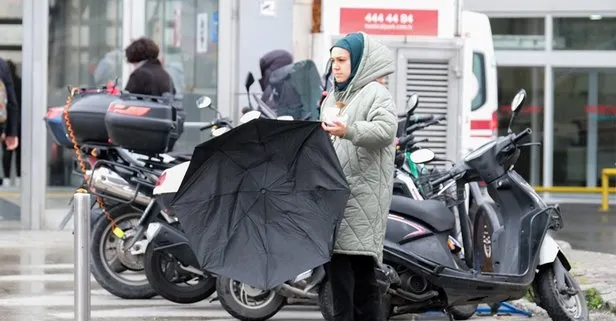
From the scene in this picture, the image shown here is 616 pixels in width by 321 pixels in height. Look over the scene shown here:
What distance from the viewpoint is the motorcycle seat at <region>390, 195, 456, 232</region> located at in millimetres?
8398

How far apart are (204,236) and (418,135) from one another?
7.73 metres

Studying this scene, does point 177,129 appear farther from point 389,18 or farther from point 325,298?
point 389,18

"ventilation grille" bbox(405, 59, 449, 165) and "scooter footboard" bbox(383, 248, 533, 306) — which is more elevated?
"ventilation grille" bbox(405, 59, 449, 165)

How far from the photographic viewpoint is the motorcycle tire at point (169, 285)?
9.22 metres

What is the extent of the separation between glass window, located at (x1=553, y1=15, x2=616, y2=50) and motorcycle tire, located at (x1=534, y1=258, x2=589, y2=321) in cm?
1450

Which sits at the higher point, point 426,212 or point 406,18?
point 406,18

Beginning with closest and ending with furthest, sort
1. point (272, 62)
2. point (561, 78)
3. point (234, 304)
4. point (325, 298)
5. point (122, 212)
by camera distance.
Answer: point (325, 298) → point (234, 304) → point (122, 212) → point (272, 62) → point (561, 78)

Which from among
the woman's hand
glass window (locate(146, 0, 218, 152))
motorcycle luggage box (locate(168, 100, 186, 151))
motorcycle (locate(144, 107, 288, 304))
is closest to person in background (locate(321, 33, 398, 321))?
the woman's hand

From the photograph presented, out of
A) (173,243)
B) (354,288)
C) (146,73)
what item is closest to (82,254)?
(354,288)

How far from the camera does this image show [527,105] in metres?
23.4

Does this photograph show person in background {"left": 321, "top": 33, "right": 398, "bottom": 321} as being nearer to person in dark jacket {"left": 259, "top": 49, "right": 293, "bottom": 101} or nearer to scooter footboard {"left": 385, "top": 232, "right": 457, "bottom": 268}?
scooter footboard {"left": 385, "top": 232, "right": 457, "bottom": 268}

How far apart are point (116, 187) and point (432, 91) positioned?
5.87 metres

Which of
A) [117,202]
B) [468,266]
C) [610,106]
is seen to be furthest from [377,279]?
[610,106]

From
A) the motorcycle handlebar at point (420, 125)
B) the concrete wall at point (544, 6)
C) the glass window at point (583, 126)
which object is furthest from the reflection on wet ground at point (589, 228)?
the motorcycle handlebar at point (420, 125)
